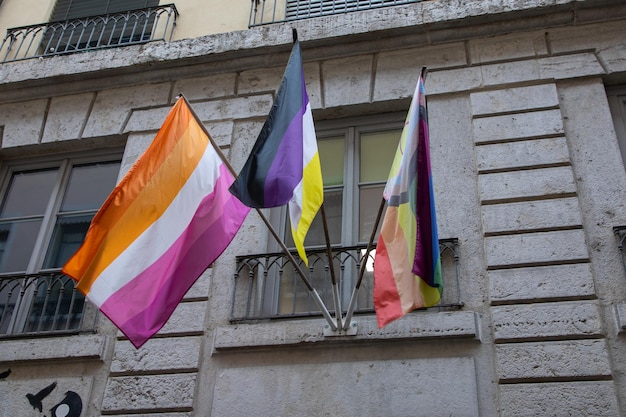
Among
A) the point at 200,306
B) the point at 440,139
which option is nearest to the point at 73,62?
the point at 200,306

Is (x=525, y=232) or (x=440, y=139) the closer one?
(x=525, y=232)

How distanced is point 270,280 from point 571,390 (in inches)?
110

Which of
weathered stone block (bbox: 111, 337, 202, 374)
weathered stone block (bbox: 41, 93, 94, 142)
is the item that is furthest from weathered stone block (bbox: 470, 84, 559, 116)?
weathered stone block (bbox: 41, 93, 94, 142)

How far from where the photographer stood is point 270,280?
6680 mm

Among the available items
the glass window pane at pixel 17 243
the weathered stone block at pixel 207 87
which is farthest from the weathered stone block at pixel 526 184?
the glass window pane at pixel 17 243

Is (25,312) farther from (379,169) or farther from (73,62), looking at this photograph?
(379,169)

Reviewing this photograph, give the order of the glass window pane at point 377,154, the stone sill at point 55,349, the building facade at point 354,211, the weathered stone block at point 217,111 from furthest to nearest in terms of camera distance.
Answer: the weathered stone block at point 217,111
the glass window pane at point 377,154
the stone sill at point 55,349
the building facade at point 354,211

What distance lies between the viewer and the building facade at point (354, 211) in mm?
5676

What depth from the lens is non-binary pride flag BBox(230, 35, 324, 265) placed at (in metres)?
4.96

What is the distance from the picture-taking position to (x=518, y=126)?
6793 mm

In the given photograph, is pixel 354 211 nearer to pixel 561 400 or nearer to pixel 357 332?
pixel 357 332

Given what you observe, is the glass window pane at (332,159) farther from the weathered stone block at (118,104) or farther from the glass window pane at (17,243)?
the glass window pane at (17,243)

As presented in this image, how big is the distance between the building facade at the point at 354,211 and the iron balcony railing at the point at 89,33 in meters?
0.10

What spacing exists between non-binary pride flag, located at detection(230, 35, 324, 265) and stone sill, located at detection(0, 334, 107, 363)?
251cm
